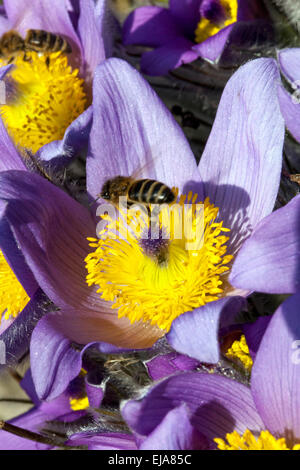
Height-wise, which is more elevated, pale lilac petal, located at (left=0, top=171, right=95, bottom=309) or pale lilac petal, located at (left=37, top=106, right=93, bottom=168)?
pale lilac petal, located at (left=37, top=106, right=93, bottom=168)

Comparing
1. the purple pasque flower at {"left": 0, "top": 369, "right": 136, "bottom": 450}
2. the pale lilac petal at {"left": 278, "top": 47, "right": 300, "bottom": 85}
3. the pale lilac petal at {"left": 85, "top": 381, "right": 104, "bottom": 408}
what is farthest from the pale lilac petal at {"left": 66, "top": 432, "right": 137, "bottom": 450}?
the pale lilac petal at {"left": 278, "top": 47, "right": 300, "bottom": 85}

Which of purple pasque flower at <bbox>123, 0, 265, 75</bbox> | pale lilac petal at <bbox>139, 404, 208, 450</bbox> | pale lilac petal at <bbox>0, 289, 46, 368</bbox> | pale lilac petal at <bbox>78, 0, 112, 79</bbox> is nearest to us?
pale lilac petal at <bbox>139, 404, 208, 450</bbox>

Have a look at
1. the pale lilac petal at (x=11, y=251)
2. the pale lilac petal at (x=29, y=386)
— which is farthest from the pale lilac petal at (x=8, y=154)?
the pale lilac petal at (x=29, y=386)

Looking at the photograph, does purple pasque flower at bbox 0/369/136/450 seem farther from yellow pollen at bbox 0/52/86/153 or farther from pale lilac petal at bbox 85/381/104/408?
yellow pollen at bbox 0/52/86/153

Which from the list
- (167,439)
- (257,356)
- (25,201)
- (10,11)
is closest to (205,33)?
(10,11)

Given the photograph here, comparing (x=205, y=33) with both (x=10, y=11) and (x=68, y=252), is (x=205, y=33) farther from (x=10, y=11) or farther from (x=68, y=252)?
(x=68, y=252)

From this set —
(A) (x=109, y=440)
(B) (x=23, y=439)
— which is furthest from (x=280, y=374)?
(B) (x=23, y=439)
